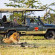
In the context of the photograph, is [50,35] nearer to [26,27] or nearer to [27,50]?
[26,27]

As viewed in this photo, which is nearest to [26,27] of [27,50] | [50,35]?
[50,35]

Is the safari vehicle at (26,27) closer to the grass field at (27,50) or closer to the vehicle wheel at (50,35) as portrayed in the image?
the vehicle wheel at (50,35)

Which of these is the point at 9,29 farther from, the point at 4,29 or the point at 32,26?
the point at 32,26

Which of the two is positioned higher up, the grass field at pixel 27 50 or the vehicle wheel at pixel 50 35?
the grass field at pixel 27 50

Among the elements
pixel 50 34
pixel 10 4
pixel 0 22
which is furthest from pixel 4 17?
pixel 10 4

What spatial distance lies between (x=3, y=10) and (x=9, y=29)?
1.46m

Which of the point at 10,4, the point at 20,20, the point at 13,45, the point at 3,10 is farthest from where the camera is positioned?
the point at 10,4

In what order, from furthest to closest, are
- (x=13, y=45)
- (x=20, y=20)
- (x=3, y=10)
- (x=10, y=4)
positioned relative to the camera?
(x=10, y=4)
(x=20, y=20)
(x=3, y=10)
(x=13, y=45)

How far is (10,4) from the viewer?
117 ft

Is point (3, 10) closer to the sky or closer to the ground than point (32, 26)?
closer to the sky

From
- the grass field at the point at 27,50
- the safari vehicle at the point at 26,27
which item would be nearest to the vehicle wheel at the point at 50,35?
the safari vehicle at the point at 26,27

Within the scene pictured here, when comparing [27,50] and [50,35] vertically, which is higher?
[27,50]

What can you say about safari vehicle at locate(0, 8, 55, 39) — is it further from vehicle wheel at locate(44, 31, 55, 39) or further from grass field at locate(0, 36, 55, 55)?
grass field at locate(0, 36, 55, 55)

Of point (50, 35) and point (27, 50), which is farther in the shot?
point (50, 35)
